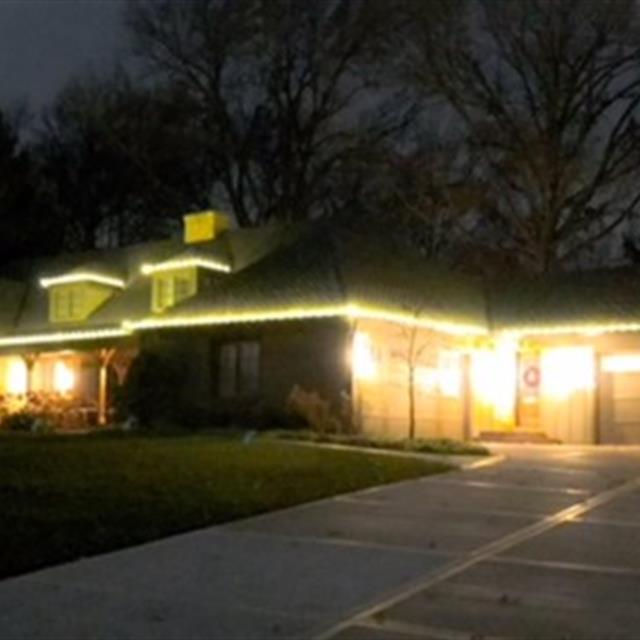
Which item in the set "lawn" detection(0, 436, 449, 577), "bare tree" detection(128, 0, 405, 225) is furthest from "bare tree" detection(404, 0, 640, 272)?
"lawn" detection(0, 436, 449, 577)

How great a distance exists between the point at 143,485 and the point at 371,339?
12.6m

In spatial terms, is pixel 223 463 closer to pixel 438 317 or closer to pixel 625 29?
pixel 438 317

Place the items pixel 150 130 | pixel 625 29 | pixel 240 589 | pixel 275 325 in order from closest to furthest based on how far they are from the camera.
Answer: pixel 240 589 → pixel 275 325 → pixel 625 29 → pixel 150 130

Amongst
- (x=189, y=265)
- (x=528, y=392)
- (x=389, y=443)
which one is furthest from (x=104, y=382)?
(x=389, y=443)

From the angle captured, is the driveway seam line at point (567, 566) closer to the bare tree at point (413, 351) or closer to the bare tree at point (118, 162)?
the bare tree at point (413, 351)

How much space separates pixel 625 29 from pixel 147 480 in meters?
29.5

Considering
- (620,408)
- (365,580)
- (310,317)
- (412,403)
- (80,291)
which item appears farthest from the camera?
(80,291)

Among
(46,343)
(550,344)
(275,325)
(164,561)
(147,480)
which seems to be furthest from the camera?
(46,343)

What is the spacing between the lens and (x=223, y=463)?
16.4m

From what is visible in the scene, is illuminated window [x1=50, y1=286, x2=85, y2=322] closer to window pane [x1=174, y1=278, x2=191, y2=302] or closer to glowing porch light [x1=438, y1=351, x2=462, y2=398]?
window pane [x1=174, y1=278, x2=191, y2=302]

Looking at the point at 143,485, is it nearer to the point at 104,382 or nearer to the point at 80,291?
the point at 104,382

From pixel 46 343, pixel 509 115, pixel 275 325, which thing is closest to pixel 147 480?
pixel 275 325

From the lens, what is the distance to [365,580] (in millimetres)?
8547

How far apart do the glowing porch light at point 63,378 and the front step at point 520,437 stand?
39.3 feet
